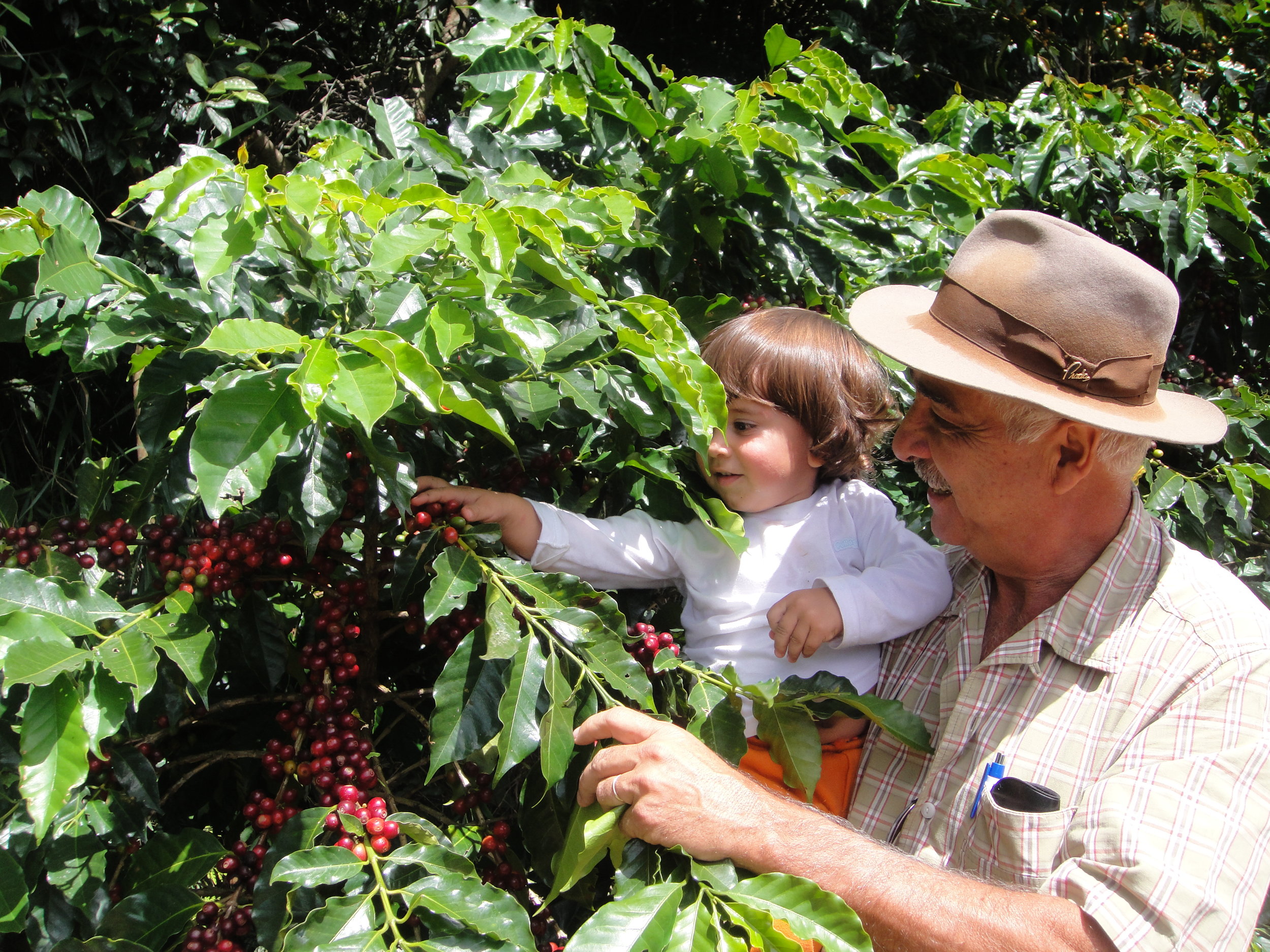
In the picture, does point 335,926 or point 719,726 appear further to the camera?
point 719,726

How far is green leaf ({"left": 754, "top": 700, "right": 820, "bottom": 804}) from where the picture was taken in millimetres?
1511

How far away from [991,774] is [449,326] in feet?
3.38

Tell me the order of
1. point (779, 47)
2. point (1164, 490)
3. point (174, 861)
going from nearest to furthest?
point (174, 861), point (779, 47), point (1164, 490)

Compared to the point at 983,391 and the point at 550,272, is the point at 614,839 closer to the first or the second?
the point at 550,272

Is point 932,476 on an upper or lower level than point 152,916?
upper

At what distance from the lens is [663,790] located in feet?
4.30

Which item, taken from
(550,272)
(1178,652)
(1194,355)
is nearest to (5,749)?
(550,272)

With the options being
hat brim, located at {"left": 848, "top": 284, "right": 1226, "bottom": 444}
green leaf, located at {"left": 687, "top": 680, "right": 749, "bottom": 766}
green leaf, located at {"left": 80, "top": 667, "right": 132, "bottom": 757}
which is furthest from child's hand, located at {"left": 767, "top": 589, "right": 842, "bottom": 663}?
green leaf, located at {"left": 80, "top": 667, "right": 132, "bottom": 757}

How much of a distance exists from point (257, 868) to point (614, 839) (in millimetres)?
487

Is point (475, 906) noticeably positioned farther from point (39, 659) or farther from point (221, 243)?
point (221, 243)

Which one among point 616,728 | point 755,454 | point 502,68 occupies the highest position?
point 502,68

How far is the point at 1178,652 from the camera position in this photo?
143 cm

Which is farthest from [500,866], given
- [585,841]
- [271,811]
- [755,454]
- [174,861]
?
[755,454]

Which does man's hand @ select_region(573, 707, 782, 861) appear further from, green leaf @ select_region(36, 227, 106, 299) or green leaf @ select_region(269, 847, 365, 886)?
green leaf @ select_region(36, 227, 106, 299)
